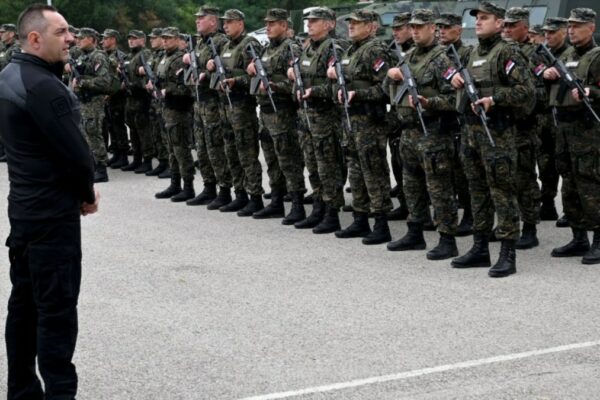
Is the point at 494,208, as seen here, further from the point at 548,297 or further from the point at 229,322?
the point at 229,322

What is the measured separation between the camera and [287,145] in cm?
1137

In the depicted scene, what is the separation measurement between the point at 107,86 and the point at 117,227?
415 centimetres

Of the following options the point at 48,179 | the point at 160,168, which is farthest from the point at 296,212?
the point at 48,179

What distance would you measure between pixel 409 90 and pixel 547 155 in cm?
222

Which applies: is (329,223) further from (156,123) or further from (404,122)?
(156,123)

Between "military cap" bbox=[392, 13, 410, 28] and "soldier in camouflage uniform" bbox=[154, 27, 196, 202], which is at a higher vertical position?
"military cap" bbox=[392, 13, 410, 28]

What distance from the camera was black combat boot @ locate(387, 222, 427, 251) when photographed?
31.5 feet

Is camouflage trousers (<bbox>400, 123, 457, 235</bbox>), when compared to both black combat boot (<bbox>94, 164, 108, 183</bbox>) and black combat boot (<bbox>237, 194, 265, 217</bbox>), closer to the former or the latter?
black combat boot (<bbox>237, 194, 265, 217</bbox>)

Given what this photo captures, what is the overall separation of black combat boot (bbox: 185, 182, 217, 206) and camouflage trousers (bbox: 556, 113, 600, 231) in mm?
4683

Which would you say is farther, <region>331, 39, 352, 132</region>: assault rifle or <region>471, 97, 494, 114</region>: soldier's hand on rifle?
<region>331, 39, 352, 132</region>: assault rifle

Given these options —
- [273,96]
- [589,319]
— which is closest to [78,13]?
[273,96]

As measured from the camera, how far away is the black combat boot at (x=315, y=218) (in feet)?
35.8

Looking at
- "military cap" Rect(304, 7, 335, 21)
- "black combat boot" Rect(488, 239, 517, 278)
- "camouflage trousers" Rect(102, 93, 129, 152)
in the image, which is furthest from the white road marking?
"camouflage trousers" Rect(102, 93, 129, 152)

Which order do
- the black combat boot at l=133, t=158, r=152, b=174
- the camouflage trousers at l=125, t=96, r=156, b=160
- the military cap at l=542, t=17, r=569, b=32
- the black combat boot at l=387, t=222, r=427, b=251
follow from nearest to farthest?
the black combat boot at l=387, t=222, r=427, b=251 → the military cap at l=542, t=17, r=569, b=32 → the camouflage trousers at l=125, t=96, r=156, b=160 → the black combat boot at l=133, t=158, r=152, b=174
